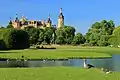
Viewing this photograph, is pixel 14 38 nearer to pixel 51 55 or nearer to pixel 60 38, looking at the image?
pixel 51 55

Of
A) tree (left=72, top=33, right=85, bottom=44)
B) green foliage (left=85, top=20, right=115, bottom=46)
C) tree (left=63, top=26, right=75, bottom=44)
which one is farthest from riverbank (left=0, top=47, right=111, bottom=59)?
tree (left=63, top=26, right=75, bottom=44)

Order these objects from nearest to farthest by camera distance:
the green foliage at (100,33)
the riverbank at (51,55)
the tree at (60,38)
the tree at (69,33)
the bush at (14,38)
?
the riverbank at (51,55) → the bush at (14,38) → the green foliage at (100,33) → the tree at (60,38) → the tree at (69,33)

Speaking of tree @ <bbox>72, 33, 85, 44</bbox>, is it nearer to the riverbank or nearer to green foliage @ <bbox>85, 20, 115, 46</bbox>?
green foliage @ <bbox>85, 20, 115, 46</bbox>

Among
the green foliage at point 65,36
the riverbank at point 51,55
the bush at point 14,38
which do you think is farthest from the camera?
the green foliage at point 65,36

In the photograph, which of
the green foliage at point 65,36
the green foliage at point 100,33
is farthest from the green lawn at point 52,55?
the green foliage at point 65,36

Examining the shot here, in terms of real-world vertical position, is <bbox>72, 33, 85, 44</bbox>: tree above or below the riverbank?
above

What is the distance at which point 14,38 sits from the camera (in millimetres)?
113750

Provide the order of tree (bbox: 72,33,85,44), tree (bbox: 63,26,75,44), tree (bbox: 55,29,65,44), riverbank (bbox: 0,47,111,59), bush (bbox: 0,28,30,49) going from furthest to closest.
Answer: tree (bbox: 63,26,75,44) < tree (bbox: 55,29,65,44) < tree (bbox: 72,33,85,44) < bush (bbox: 0,28,30,49) < riverbank (bbox: 0,47,111,59)

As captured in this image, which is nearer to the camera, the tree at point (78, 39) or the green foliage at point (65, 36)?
the tree at point (78, 39)

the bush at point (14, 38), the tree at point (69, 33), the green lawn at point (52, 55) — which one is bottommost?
the green lawn at point (52, 55)

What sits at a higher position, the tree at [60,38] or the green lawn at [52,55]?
the tree at [60,38]

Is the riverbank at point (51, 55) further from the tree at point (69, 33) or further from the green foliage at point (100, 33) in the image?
the tree at point (69, 33)

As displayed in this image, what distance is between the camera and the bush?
367 feet

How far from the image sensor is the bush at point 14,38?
367ft
